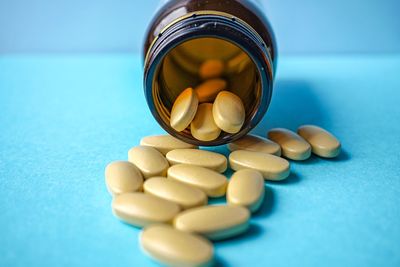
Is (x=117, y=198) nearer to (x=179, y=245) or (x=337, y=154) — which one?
(x=179, y=245)

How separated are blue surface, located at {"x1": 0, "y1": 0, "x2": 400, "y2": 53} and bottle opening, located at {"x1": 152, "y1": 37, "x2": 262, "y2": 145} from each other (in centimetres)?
30

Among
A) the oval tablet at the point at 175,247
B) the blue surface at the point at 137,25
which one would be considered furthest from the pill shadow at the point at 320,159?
the blue surface at the point at 137,25

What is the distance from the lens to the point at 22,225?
2.45ft

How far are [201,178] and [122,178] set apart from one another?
0.42ft

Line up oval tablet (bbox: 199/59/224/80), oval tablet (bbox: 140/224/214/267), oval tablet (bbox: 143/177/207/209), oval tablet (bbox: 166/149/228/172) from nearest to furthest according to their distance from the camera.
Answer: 1. oval tablet (bbox: 140/224/214/267)
2. oval tablet (bbox: 143/177/207/209)
3. oval tablet (bbox: 166/149/228/172)
4. oval tablet (bbox: 199/59/224/80)

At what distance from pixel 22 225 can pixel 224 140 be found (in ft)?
1.19

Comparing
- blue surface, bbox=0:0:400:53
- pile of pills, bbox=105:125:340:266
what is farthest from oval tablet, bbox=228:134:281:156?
blue surface, bbox=0:0:400:53

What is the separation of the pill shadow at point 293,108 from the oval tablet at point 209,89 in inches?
4.6

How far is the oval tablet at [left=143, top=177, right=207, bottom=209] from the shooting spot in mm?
745

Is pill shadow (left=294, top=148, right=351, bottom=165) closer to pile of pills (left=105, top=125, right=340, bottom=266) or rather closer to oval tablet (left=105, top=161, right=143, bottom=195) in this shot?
pile of pills (left=105, top=125, right=340, bottom=266)

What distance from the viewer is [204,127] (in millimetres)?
877

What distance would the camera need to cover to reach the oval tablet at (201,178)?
2.59 ft

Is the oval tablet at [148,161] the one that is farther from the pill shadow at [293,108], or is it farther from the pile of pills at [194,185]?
the pill shadow at [293,108]

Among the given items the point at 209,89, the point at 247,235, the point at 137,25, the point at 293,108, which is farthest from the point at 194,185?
the point at 137,25
